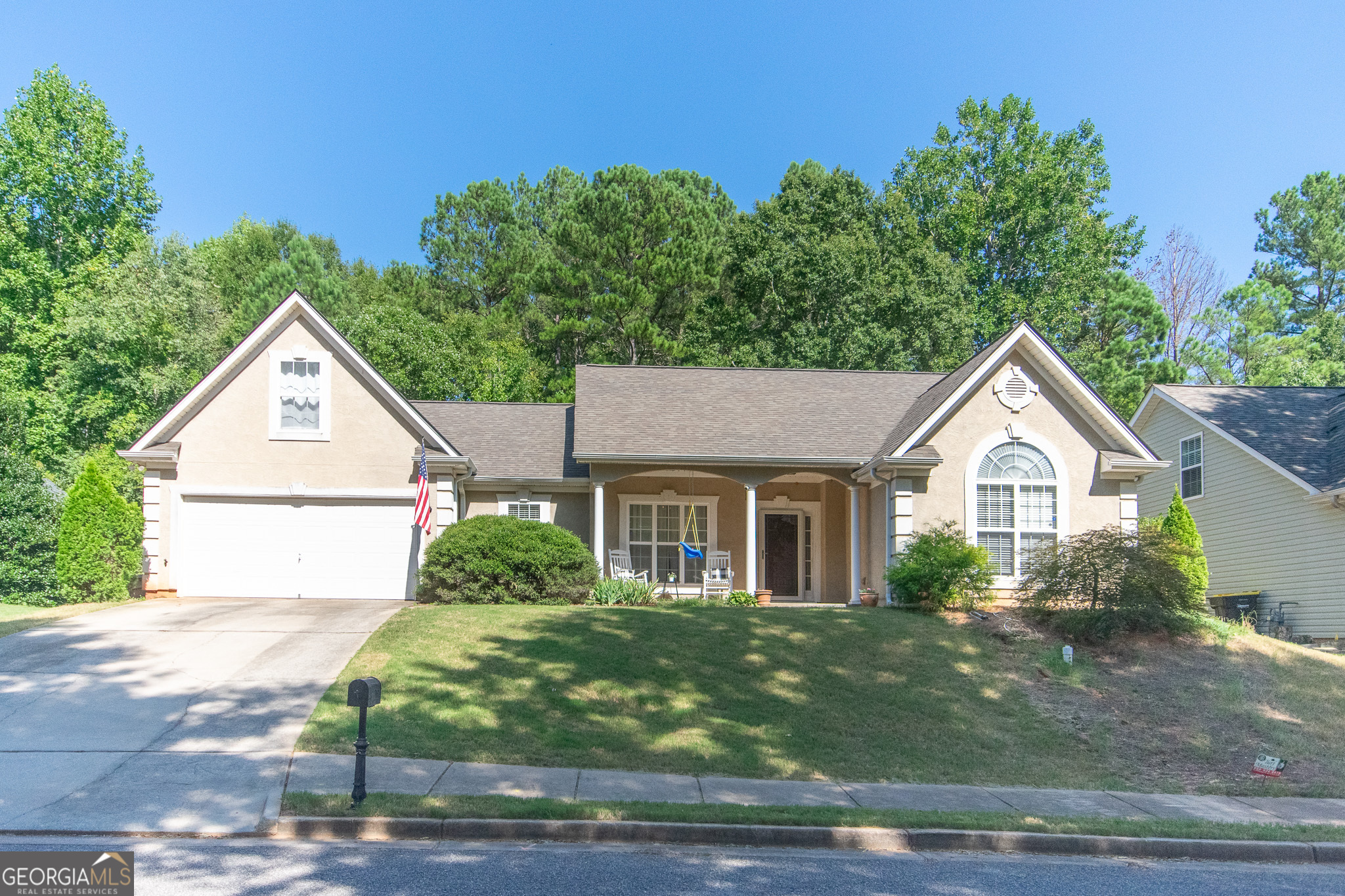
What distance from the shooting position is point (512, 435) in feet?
72.5

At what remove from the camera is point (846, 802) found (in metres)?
8.84

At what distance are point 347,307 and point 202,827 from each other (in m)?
34.6

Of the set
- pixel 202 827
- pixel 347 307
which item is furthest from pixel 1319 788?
pixel 347 307

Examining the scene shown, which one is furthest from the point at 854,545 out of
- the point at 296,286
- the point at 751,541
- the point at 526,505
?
the point at 296,286

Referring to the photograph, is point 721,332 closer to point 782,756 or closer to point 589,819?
point 782,756

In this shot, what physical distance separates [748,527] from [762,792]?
10.1m

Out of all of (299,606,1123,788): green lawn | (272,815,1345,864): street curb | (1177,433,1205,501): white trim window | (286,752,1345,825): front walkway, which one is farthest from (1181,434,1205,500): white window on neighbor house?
(272,815,1345,864): street curb

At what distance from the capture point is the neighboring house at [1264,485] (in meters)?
18.3

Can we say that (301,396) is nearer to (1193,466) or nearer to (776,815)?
(776,815)

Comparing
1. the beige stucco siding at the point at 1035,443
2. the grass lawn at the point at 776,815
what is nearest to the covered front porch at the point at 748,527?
the beige stucco siding at the point at 1035,443

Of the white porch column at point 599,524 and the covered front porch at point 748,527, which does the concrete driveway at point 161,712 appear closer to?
the white porch column at point 599,524

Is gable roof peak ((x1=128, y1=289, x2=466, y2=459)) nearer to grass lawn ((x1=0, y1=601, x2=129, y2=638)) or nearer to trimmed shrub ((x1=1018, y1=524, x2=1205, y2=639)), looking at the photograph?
grass lawn ((x1=0, y1=601, x2=129, y2=638))

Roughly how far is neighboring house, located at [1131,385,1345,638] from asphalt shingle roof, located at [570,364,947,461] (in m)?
6.26

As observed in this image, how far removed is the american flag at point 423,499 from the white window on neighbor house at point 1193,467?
18.0 metres
